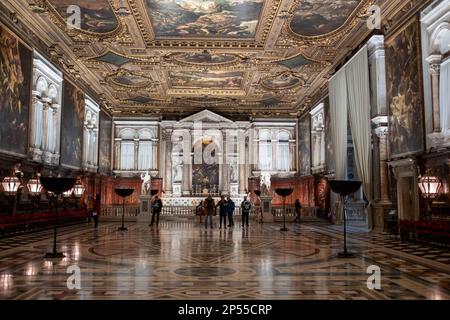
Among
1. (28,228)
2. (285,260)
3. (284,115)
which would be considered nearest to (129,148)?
(284,115)

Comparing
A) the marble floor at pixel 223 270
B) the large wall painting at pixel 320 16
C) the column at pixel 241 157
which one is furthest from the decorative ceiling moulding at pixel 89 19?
the column at pixel 241 157

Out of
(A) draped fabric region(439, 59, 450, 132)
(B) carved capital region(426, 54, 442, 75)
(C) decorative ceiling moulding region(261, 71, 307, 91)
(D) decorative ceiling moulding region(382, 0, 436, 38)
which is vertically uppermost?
(C) decorative ceiling moulding region(261, 71, 307, 91)

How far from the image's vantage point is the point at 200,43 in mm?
17828

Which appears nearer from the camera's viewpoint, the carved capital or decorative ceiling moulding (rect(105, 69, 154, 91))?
the carved capital

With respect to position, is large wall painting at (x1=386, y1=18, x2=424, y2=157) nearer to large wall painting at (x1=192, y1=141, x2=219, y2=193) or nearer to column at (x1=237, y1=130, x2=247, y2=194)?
column at (x1=237, y1=130, x2=247, y2=194)

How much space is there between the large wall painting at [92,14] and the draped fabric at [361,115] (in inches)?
370

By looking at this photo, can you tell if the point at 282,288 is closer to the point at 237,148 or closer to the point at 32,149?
the point at 32,149

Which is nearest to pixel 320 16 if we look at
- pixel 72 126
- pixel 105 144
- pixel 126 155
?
pixel 72 126

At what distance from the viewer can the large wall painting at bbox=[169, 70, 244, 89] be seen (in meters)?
22.6

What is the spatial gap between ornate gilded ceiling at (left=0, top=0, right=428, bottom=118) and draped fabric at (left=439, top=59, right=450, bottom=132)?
3399 millimetres

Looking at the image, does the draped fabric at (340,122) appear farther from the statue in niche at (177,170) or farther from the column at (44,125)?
the statue in niche at (177,170)

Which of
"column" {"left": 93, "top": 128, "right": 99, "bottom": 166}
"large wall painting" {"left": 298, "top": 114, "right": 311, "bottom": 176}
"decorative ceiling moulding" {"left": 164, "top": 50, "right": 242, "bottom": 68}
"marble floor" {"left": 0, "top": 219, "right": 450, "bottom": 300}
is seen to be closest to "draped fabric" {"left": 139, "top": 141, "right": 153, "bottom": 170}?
"column" {"left": 93, "top": 128, "right": 99, "bottom": 166}

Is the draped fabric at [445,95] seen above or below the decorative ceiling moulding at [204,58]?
below

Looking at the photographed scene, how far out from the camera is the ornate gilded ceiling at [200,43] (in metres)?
14.4
